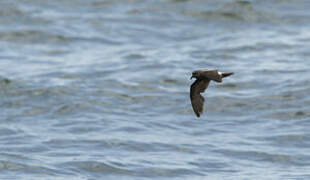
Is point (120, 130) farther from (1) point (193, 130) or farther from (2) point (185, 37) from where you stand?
(2) point (185, 37)

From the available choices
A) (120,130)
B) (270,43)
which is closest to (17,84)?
(120,130)

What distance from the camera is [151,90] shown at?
63.9 ft

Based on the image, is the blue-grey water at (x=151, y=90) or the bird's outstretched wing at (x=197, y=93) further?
the blue-grey water at (x=151, y=90)

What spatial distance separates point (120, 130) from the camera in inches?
695

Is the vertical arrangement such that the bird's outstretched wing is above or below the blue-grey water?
above

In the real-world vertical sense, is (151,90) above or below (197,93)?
below

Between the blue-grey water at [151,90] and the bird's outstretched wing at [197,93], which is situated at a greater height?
the bird's outstretched wing at [197,93]

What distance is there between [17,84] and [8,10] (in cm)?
532

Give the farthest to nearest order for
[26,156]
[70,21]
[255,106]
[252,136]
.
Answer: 1. [70,21]
2. [255,106]
3. [252,136]
4. [26,156]

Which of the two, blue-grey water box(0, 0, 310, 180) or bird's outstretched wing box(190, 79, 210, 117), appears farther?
blue-grey water box(0, 0, 310, 180)

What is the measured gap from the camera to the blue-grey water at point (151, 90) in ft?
52.7

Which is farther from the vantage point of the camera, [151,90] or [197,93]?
[151,90]

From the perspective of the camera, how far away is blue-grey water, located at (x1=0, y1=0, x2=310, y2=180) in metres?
16.1

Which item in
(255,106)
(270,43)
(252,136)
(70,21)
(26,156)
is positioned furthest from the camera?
(70,21)
